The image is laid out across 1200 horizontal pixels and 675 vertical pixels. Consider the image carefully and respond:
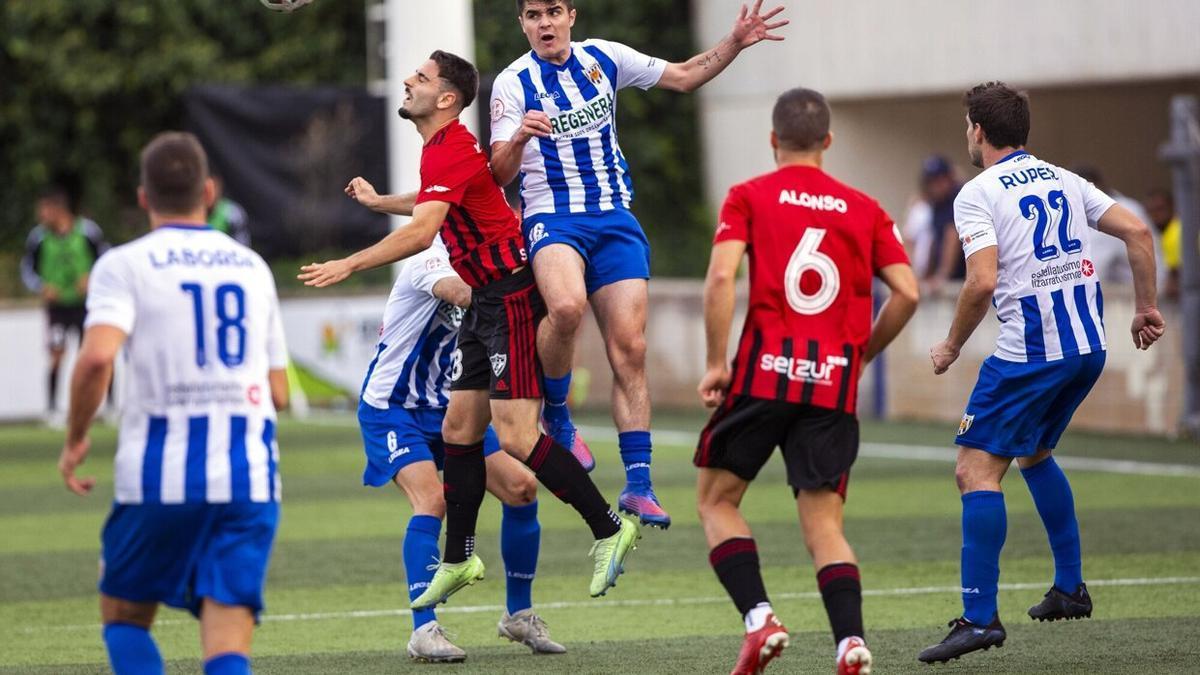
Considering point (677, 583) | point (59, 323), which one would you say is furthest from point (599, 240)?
point (59, 323)

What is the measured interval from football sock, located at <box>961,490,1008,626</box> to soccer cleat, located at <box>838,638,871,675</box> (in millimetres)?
1413

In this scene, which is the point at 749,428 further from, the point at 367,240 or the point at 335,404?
the point at 367,240

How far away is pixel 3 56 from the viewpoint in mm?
29031

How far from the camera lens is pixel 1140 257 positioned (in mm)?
8141

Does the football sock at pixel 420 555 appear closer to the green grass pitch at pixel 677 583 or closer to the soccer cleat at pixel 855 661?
the green grass pitch at pixel 677 583

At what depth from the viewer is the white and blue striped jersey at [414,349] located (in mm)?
8812

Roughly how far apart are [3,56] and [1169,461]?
19.2 meters

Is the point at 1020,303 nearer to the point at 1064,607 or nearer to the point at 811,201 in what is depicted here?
the point at 1064,607

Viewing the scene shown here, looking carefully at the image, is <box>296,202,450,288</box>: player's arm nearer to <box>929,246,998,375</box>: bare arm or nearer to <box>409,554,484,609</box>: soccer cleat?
<box>409,554,484,609</box>: soccer cleat

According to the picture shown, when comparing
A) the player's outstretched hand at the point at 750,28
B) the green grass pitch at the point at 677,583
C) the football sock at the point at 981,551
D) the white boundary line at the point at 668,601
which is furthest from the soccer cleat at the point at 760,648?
the white boundary line at the point at 668,601

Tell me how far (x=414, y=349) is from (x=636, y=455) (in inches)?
43.5

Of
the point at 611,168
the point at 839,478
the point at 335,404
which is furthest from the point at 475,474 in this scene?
the point at 335,404

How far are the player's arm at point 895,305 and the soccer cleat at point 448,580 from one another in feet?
7.18

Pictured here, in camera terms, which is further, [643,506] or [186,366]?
[643,506]
